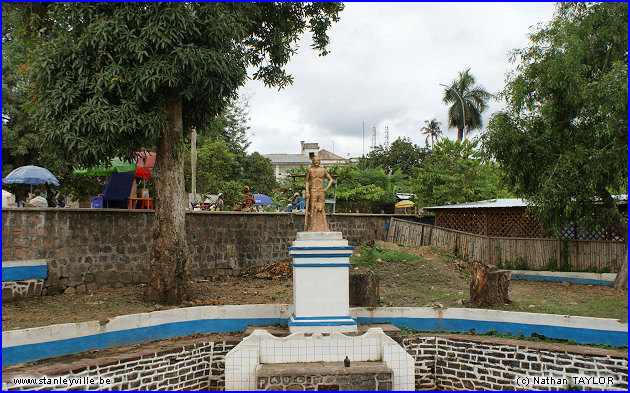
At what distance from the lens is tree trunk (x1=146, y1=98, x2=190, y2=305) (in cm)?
912

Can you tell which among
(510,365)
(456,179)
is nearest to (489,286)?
(510,365)

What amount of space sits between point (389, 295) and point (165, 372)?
531 cm

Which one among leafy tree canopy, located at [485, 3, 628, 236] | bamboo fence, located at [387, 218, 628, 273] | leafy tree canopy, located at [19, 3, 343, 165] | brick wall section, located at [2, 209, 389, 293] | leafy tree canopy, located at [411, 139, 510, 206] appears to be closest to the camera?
leafy tree canopy, located at [19, 3, 343, 165]

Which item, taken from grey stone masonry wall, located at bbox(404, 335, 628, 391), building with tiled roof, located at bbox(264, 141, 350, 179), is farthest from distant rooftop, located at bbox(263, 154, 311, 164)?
grey stone masonry wall, located at bbox(404, 335, 628, 391)

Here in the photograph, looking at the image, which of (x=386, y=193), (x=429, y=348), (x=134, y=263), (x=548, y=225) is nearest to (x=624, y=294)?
(x=548, y=225)

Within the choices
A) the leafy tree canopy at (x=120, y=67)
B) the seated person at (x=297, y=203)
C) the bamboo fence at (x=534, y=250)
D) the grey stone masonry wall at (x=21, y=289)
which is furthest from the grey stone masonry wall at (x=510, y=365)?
the seated person at (x=297, y=203)

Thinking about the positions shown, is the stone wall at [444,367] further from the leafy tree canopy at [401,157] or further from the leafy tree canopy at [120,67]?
the leafy tree canopy at [401,157]

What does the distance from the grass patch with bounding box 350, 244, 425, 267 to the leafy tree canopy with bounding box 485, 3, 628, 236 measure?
11.5ft

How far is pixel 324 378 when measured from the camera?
6.28 metres

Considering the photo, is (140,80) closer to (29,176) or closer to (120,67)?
(120,67)

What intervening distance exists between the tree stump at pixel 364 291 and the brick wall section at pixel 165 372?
8.32 feet

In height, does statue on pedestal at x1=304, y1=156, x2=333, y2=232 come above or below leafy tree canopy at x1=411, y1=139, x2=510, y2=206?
below

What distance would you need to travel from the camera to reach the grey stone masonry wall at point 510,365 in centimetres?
677

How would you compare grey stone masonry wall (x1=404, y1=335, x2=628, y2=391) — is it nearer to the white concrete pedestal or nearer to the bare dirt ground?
the white concrete pedestal
